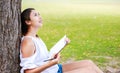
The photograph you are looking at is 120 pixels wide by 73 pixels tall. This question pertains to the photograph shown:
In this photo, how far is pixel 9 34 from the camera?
111 inches

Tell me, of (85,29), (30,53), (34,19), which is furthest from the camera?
(85,29)

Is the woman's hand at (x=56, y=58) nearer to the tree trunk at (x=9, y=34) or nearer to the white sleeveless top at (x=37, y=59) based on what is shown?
the white sleeveless top at (x=37, y=59)

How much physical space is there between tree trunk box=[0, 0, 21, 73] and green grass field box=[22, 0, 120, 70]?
3416mm

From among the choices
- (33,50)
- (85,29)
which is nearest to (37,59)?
(33,50)

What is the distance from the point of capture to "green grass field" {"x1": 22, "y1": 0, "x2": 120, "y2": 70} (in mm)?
6832

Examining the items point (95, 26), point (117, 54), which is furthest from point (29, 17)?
point (95, 26)

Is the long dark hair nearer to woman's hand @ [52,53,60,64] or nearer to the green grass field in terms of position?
woman's hand @ [52,53,60,64]

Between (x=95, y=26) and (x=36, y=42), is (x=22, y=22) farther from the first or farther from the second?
(x=95, y=26)

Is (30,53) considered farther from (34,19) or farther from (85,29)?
(85,29)

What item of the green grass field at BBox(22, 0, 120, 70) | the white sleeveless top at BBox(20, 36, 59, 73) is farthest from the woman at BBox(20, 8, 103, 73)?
the green grass field at BBox(22, 0, 120, 70)

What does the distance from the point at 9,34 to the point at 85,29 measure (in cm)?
645

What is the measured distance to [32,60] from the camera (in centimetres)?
274

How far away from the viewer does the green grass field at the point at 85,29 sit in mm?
6832

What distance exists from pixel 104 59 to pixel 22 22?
3.75 m
